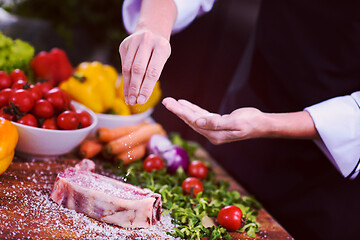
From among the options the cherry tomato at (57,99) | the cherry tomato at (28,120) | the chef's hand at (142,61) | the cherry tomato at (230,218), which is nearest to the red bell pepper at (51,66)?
the cherry tomato at (57,99)

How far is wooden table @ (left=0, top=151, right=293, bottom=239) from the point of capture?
1.05m

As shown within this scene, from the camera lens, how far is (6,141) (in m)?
1.19

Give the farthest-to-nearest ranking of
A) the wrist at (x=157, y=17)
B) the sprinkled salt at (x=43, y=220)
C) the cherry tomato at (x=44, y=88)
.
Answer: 1. the cherry tomato at (x=44, y=88)
2. the wrist at (x=157, y=17)
3. the sprinkled salt at (x=43, y=220)

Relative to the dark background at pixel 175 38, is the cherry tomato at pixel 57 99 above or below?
above

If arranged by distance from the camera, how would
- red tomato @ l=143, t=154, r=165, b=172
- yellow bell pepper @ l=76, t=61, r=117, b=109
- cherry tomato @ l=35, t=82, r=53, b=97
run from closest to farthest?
1. cherry tomato @ l=35, t=82, r=53, b=97
2. red tomato @ l=143, t=154, r=165, b=172
3. yellow bell pepper @ l=76, t=61, r=117, b=109

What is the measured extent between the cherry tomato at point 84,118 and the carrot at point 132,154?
202mm

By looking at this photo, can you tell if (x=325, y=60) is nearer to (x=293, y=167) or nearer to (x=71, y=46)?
(x=293, y=167)

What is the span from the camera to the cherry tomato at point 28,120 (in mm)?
1311

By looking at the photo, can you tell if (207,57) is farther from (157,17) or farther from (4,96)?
(4,96)

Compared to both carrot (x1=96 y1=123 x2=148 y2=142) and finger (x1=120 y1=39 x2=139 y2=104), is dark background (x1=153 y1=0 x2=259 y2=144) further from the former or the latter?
finger (x1=120 y1=39 x2=139 y2=104)

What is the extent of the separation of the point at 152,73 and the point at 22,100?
511 millimetres

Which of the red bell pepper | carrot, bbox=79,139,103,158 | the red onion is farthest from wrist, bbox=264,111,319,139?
the red bell pepper

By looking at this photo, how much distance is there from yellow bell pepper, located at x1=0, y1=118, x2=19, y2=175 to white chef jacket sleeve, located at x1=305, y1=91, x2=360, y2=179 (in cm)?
98

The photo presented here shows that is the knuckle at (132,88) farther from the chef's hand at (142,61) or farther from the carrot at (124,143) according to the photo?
the carrot at (124,143)
